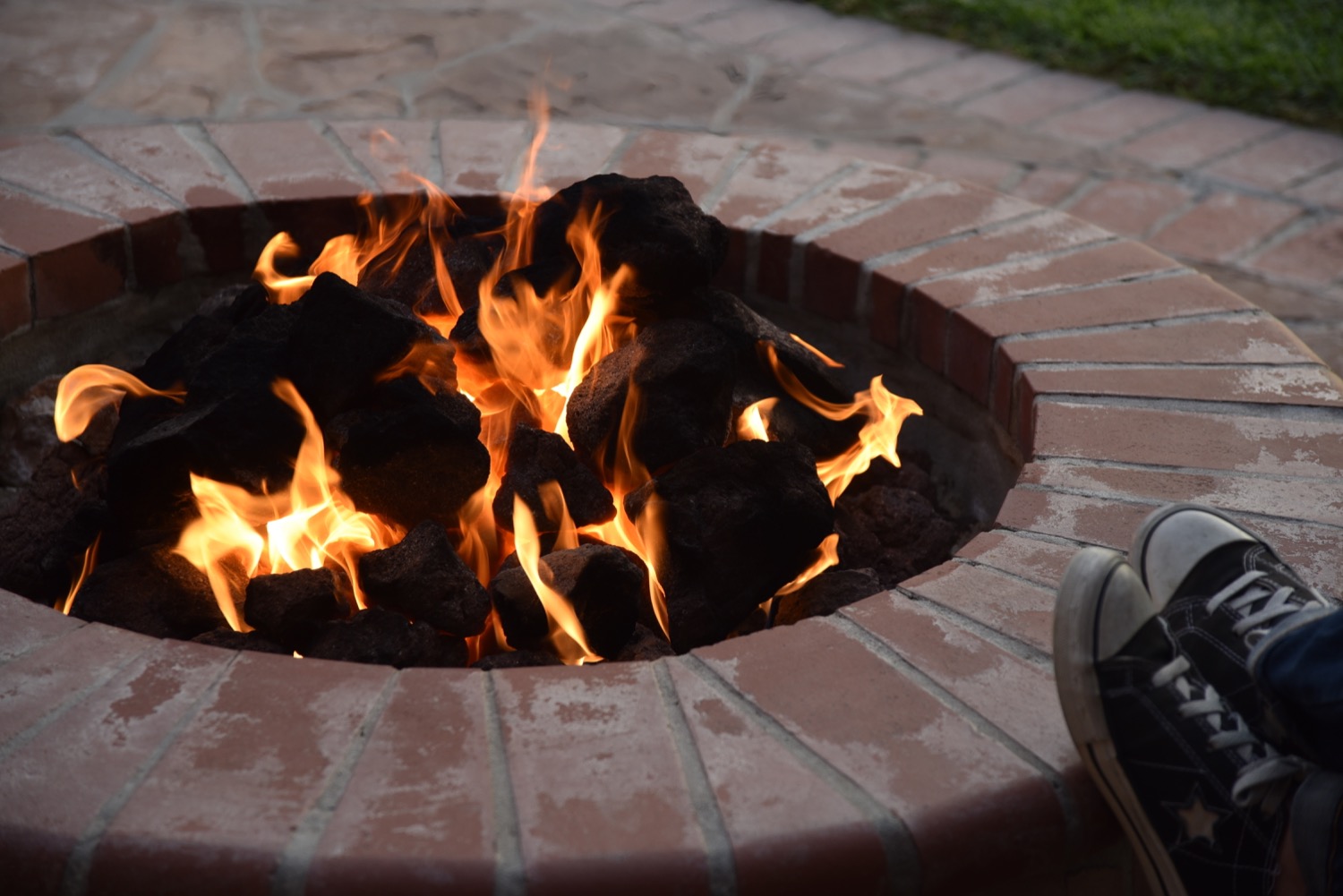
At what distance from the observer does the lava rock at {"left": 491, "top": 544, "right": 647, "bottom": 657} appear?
68.8 inches

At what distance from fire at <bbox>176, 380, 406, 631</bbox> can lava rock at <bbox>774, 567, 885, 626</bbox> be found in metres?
0.61

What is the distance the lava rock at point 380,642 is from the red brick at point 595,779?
0.79 ft

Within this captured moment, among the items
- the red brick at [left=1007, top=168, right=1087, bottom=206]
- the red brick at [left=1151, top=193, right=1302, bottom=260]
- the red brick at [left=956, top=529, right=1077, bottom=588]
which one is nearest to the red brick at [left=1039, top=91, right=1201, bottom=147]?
the red brick at [left=1007, top=168, right=1087, bottom=206]

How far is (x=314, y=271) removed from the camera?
2367mm

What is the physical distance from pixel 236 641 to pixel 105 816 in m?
0.43

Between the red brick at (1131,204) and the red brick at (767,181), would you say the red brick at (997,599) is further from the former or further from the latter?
the red brick at (1131,204)

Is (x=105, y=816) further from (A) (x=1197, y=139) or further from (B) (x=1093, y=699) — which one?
(A) (x=1197, y=139)

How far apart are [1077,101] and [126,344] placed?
2.91 meters

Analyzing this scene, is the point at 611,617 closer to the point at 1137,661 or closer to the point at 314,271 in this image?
the point at 1137,661

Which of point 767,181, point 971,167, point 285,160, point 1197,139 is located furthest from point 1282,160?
point 285,160

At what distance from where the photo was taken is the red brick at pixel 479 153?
8.65 feet

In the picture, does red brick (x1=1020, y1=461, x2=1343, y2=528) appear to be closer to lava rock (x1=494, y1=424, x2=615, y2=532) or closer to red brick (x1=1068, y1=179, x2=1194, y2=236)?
lava rock (x1=494, y1=424, x2=615, y2=532)

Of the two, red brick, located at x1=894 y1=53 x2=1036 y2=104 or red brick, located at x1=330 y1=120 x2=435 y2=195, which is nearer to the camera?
red brick, located at x1=330 y1=120 x2=435 y2=195

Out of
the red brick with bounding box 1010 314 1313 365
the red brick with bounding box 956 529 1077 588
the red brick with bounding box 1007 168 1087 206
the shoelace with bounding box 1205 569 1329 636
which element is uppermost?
the red brick with bounding box 1007 168 1087 206
